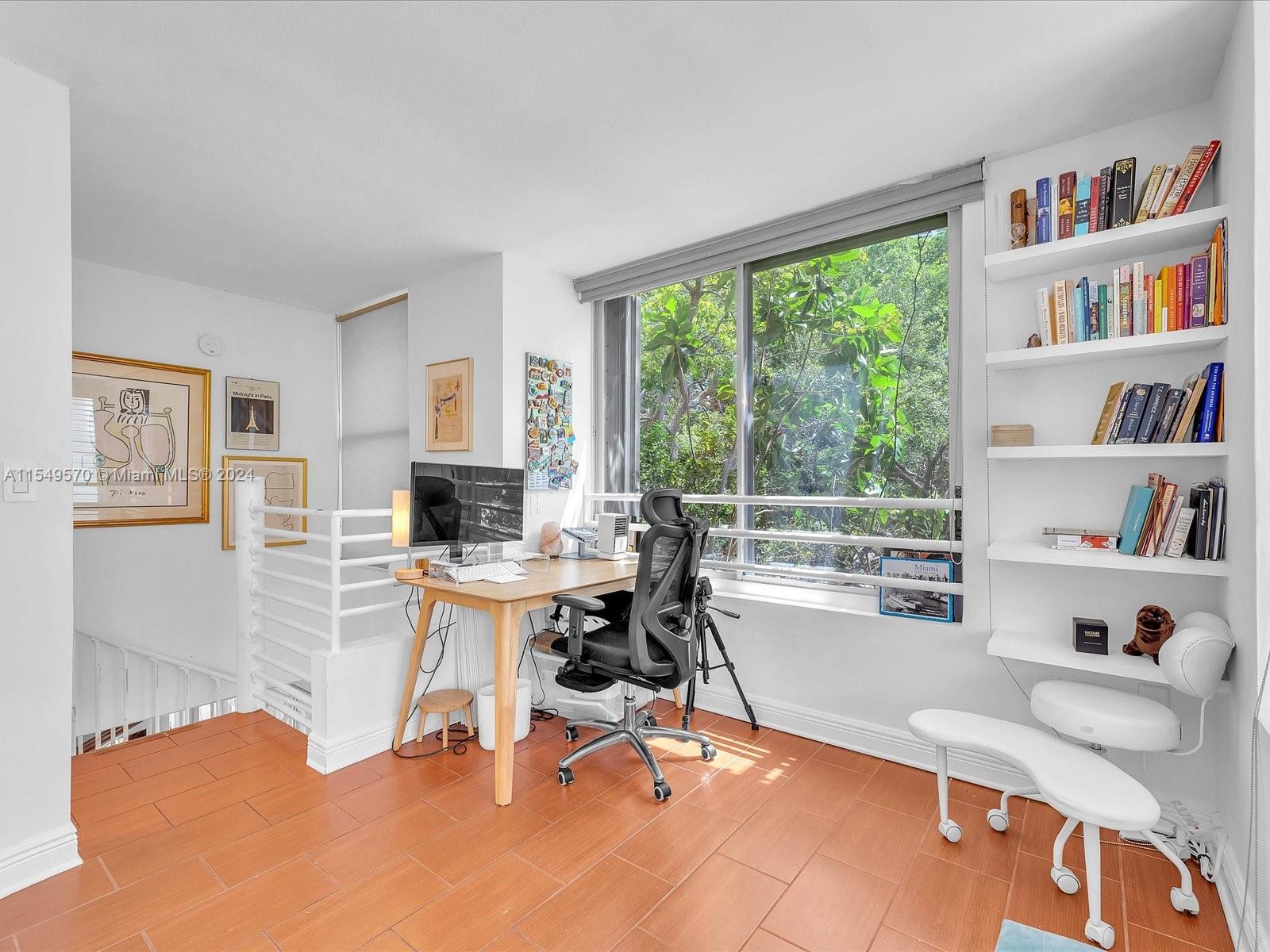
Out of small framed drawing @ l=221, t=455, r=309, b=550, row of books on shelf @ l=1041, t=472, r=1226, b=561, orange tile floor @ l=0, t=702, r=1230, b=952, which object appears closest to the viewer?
orange tile floor @ l=0, t=702, r=1230, b=952

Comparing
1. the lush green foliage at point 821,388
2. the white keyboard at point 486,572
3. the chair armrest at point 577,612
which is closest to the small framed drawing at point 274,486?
the white keyboard at point 486,572

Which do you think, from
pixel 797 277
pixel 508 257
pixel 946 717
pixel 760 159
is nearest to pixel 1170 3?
pixel 760 159

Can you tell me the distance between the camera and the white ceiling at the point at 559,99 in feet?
5.71

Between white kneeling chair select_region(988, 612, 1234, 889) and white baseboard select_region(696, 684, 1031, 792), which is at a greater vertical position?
white kneeling chair select_region(988, 612, 1234, 889)

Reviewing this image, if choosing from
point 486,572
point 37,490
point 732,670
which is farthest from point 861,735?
point 37,490

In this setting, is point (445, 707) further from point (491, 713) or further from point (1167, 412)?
point (1167, 412)

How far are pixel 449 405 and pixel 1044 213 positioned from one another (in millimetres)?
3091

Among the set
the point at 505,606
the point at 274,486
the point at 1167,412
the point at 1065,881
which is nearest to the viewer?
the point at 1065,881

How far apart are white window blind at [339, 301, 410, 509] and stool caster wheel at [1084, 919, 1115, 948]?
397 centimetres

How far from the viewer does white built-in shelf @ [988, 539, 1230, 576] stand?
75.6 inches

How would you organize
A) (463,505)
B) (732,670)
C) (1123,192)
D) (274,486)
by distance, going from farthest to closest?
(274,486) → (732,670) → (463,505) → (1123,192)

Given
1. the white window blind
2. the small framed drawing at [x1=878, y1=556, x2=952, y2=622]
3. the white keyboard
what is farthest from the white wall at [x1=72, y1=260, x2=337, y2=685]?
the small framed drawing at [x1=878, y1=556, x2=952, y2=622]

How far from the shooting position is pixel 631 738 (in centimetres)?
264

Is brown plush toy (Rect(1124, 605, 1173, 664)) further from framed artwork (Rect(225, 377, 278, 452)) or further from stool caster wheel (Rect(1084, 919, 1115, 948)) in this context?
framed artwork (Rect(225, 377, 278, 452))
